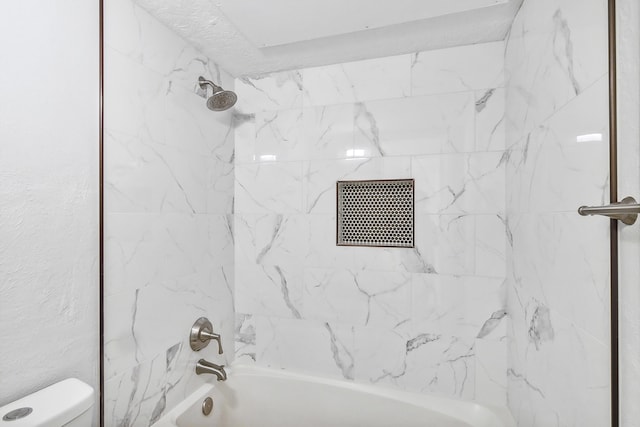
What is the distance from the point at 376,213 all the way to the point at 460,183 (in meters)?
0.43

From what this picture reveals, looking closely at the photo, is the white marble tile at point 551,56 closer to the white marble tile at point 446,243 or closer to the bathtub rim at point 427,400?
the white marble tile at point 446,243

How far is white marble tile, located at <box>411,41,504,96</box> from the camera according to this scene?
1543 mm

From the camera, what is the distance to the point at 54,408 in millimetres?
856

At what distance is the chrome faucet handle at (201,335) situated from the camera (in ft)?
5.28

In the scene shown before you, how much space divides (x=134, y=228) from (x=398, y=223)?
120 centimetres

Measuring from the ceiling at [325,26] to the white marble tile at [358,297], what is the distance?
1.12 m

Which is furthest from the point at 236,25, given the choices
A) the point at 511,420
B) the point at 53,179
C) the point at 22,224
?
the point at 511,420

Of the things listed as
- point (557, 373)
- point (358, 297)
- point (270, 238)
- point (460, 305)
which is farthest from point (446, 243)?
point (270, 238)

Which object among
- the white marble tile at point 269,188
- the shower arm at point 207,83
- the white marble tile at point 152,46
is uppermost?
the white marble tile at point 152,46

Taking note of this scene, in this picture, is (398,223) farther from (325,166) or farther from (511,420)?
(511,420)

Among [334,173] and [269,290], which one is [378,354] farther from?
[334,173]

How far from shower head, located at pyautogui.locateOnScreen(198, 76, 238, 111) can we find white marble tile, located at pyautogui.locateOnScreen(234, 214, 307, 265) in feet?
2.05

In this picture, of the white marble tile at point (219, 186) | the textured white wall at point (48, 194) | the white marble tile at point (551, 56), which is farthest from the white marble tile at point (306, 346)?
the white marble tile at point (551, 56)

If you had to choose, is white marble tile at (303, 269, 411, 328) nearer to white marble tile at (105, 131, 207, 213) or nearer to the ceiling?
white marble tile at (105, 131, 207, 213)
